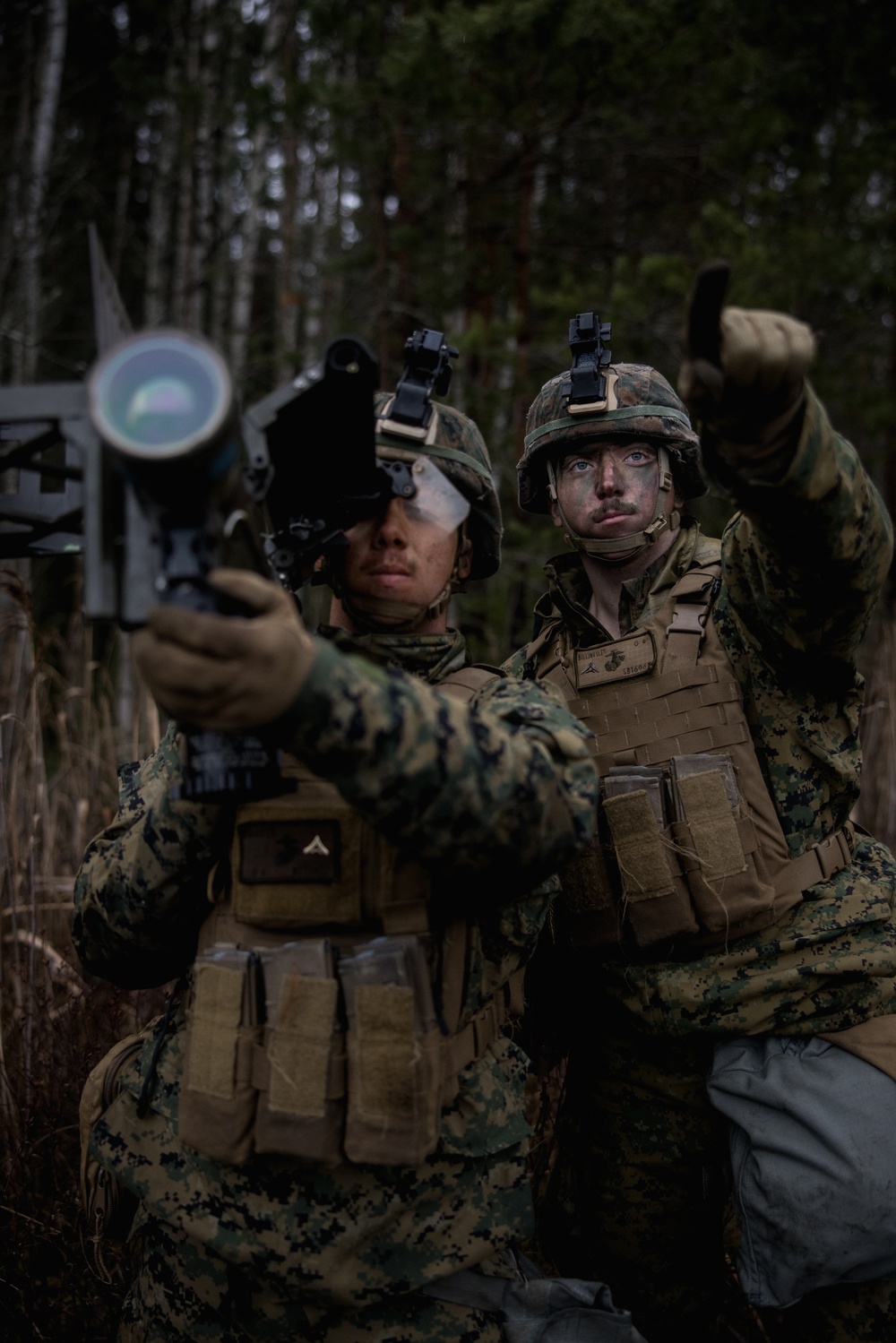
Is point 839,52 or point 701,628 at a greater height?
point 839,52

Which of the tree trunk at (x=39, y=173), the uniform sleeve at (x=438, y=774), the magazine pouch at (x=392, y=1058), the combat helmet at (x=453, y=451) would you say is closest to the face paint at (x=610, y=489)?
the combat helmet at (x=453, y=451)

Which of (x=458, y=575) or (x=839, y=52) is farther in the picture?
(x=839, y=52)

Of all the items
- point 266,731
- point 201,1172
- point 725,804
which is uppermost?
point 266,731

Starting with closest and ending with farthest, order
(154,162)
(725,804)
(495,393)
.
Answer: (725,804), (495,393), (154,162)

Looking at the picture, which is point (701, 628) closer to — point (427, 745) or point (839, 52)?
point (427, 745)

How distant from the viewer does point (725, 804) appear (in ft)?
8.09

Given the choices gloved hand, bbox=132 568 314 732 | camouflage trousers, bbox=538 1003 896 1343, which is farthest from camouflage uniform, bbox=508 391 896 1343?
gloved hand, bbox=132 568 314 732

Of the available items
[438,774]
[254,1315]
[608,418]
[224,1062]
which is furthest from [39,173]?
[254,1315]

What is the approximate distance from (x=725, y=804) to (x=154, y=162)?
455 inches

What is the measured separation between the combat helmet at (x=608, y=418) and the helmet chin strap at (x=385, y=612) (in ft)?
2.79

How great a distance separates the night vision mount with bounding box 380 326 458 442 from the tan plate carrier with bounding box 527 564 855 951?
91 centimetres

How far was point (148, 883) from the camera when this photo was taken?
197 centimetres

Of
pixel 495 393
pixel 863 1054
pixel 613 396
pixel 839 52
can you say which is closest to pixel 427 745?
pixel 863 1054

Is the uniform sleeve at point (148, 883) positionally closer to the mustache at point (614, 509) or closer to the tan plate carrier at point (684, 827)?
the tan plate carrier at point (684, 827)
